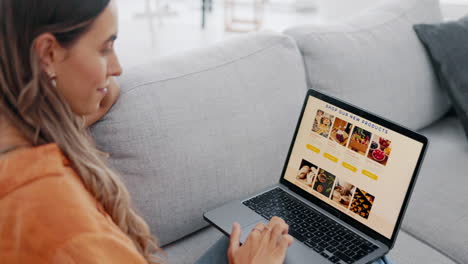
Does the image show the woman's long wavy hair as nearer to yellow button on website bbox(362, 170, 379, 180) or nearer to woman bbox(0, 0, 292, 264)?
woman bbox(0, 0, 292, 264)

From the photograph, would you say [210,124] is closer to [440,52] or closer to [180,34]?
[440,52]

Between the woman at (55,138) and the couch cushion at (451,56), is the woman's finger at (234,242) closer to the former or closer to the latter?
the woman at (55,138)

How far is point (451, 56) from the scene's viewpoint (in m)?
1.85

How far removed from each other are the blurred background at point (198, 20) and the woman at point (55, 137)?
9.45ft

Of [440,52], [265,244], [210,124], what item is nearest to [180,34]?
[440,52]

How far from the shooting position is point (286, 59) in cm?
152

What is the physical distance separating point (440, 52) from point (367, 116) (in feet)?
2.76

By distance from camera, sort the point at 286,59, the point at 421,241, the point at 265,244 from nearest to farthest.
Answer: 1. the point at 265,244
2. the point at 421,241
3. the point at 286,59

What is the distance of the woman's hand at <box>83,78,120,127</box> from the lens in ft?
3.79

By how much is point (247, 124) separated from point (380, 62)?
635 millimetres

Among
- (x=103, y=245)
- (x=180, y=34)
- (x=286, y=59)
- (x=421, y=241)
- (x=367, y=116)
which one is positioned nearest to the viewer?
(x=103, y=245)

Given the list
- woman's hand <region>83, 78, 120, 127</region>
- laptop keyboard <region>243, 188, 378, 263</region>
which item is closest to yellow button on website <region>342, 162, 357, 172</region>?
laptop keyboard <region>243, 188, 378, 263</region>

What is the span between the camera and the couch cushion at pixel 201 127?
120cm

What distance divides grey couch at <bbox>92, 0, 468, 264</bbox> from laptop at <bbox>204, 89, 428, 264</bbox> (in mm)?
99
